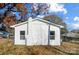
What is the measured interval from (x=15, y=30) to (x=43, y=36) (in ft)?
1.22

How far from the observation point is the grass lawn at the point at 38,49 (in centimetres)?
280

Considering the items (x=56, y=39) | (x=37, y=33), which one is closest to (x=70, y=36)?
(x=56, y=39)

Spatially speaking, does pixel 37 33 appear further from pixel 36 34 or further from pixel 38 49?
pixel 38 49

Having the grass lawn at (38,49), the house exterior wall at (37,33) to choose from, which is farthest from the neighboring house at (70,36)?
the house exterior wall at (37,33)

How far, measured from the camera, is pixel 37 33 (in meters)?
2.82

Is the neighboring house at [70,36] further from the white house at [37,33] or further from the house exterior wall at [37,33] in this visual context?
the house exterior wall at [37,33]

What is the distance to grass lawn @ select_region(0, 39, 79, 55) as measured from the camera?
2.80 meters

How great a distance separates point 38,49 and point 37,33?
21 cm

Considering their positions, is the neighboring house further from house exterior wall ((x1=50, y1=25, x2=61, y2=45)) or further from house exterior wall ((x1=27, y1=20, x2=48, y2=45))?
house exterior wall ((x1=27, y1=20, x2=48, y2=45))

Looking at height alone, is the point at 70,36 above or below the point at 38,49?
above

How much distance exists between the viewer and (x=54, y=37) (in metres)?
2.82
